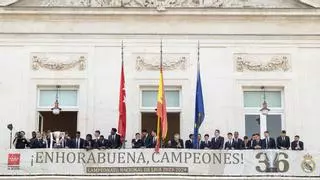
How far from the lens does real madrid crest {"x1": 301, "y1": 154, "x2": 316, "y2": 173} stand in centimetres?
1869

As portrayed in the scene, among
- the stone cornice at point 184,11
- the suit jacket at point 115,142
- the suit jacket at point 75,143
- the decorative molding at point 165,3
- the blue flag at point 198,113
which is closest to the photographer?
the suit jacket at point 115,142

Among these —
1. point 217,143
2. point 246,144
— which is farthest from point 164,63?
point 246,144

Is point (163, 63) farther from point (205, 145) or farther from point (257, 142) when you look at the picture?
point (257, 142)

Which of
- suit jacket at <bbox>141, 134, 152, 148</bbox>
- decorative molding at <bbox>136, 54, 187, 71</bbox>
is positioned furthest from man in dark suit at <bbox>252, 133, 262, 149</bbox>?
decorative molding at <bbox>136, 54, 187, 71</bbox>

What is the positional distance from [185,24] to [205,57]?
1091mm

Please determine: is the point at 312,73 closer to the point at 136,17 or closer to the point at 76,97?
the point at 136,17

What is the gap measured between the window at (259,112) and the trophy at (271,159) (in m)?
2.22

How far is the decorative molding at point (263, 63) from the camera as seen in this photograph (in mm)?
20953

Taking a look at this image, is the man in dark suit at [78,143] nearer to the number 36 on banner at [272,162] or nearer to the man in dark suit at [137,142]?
the man in dark suit at [137,142]

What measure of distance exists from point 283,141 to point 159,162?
334cm

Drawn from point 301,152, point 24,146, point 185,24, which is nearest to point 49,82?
point 24,146

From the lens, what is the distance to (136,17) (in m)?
21.0

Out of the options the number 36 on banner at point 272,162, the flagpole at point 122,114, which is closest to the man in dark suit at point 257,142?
the number 36 on banner at point 272,162

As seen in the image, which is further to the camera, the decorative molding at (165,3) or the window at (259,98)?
the window at (259,98)
